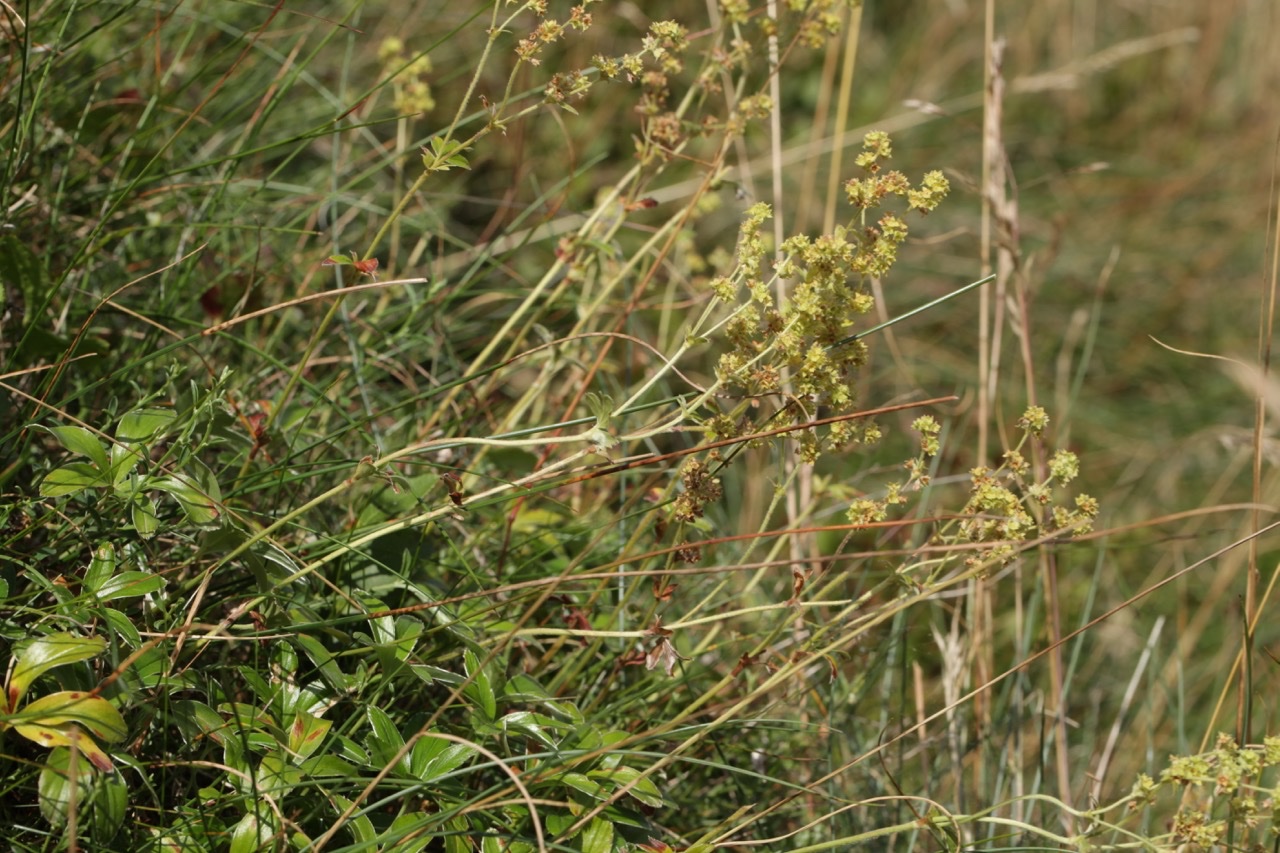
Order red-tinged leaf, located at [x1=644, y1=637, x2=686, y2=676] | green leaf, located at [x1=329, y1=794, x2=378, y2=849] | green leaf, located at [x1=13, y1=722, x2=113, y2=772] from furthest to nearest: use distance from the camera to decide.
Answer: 1. red-tinged leaf, located at [x1=644, y1=637, x2=686, y2=676]
2. green leaf, located at [x1=329, y1=794, x2=378, y2=849]
3. green leaf, located at [x1=13, y1=722, x2=113, y2=772]

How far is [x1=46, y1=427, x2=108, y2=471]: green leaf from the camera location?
1.20 meters

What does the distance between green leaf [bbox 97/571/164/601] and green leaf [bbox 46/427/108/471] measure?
116mm

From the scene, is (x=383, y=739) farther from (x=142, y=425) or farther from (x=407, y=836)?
(x=142, y=425)

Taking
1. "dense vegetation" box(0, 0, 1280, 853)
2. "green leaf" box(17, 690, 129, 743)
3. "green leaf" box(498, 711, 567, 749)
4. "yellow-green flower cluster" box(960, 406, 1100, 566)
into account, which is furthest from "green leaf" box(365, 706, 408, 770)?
"yellow-green flower cluster" box(960, 406, 1100, 566)

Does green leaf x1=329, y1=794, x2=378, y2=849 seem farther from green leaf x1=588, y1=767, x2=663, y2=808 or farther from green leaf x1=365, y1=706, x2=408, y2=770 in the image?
green leaf x1=588, y1=767, x2=663, y2=808

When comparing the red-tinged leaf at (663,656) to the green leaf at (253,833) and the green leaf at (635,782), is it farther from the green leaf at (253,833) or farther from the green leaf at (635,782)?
the green leaf at (253,833)

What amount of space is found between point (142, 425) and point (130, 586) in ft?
0.61

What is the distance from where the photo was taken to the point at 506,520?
62.6 inches

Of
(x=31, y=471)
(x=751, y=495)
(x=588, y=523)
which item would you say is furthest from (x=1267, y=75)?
(x=31, y=471)

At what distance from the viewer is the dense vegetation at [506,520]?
1.21 metres

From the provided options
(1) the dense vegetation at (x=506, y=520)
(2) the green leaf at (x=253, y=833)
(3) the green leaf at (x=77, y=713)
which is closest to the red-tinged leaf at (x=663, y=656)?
(1) the dense vegetation at (x=506, y=520)

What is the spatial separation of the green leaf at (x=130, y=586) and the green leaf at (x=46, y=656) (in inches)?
3.1

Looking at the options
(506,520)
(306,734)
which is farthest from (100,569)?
(506,520)

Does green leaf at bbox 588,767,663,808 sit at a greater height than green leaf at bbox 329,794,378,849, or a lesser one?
lesser
